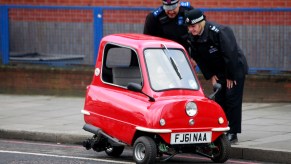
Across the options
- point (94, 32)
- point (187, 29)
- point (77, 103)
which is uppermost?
point (187, 29)

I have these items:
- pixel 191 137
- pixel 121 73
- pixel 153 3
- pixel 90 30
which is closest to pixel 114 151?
pixel 121 73

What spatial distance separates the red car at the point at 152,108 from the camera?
1020 cm

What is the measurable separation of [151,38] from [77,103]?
6230 millimetres

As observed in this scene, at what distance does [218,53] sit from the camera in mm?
11617

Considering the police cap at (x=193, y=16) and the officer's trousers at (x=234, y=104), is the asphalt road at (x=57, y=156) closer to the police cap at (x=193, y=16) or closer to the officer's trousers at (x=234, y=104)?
the officer's trousers at (x=234, y=104)

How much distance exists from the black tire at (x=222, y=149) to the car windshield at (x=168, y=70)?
2.56 ft

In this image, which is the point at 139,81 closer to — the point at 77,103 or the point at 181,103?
the point at 181,103

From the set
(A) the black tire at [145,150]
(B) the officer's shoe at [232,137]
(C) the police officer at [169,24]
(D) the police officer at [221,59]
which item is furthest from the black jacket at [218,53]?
(A) the black tire at [145,150]

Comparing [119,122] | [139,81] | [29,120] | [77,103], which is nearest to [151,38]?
[139,81]

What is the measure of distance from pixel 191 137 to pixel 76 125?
4126mm

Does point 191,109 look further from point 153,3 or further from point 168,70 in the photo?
point 153,3

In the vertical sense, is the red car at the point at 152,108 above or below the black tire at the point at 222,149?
above

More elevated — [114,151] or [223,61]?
[223,61]

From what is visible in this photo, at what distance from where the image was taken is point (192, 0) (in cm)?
1848
